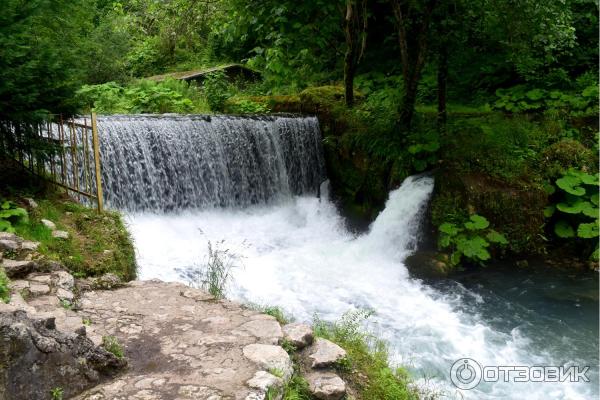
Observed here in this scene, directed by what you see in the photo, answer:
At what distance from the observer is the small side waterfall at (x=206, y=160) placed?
876cm

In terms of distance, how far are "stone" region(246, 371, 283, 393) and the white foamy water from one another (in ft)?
7.14

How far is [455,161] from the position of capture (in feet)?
29.7

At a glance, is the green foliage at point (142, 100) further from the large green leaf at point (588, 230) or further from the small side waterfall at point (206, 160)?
the large green leaf at point (588, 230)

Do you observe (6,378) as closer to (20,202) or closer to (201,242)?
(20,202)

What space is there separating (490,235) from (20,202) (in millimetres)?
6901

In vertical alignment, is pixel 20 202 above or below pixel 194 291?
above

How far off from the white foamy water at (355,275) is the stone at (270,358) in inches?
78.7

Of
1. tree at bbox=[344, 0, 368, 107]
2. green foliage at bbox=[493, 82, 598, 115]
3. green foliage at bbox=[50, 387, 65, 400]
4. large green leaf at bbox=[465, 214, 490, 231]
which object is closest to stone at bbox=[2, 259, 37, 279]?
green foliage at bbox=[50, 387, 65, 400]

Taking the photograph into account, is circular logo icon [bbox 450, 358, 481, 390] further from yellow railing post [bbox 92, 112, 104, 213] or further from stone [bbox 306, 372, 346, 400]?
yellow railing post [bbox 92, 112, 104, 213]

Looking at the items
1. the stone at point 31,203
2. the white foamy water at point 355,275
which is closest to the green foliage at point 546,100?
the white foamy water at point 355,275

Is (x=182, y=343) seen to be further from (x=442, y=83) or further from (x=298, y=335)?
(x=442, y=83)

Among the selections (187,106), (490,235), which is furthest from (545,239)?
(187,106)

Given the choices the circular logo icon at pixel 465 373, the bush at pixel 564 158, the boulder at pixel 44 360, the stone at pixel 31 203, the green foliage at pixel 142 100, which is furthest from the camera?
the green foliage at pixel 142 100

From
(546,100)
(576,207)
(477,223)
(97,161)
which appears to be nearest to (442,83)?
(546,100)
